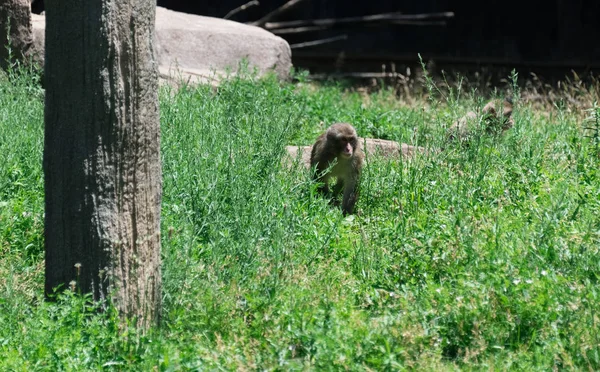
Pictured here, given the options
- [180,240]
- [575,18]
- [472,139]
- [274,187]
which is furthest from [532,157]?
[575,18]

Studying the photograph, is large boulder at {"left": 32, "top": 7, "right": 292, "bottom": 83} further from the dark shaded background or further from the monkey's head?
the monkey's head

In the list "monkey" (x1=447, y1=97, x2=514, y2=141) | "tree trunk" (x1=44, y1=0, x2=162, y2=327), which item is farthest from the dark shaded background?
"tree trunk" (x1=44, y1=0, x2=162, y2=327)

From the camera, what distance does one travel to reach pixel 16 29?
9.73m

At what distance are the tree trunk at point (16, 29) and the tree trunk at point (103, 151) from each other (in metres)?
5.16

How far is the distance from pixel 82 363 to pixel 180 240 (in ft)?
4.05

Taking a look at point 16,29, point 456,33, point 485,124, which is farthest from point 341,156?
point 456,33

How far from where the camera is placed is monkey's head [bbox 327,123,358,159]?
8078mm

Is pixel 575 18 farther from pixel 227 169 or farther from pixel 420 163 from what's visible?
pixel 227 169

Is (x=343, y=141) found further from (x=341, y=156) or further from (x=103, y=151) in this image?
(x=103, y=151)

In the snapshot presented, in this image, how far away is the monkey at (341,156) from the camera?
8.09 meters

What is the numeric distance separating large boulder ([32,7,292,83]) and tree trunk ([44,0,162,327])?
21.0 ft

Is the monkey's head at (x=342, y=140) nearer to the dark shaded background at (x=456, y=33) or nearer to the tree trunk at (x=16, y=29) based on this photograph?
the tree trunk at (x=16, y=29)

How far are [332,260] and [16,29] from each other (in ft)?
17.9

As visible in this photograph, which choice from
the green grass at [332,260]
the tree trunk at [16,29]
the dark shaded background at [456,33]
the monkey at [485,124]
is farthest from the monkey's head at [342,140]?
the dark shaded background at [456,33]
